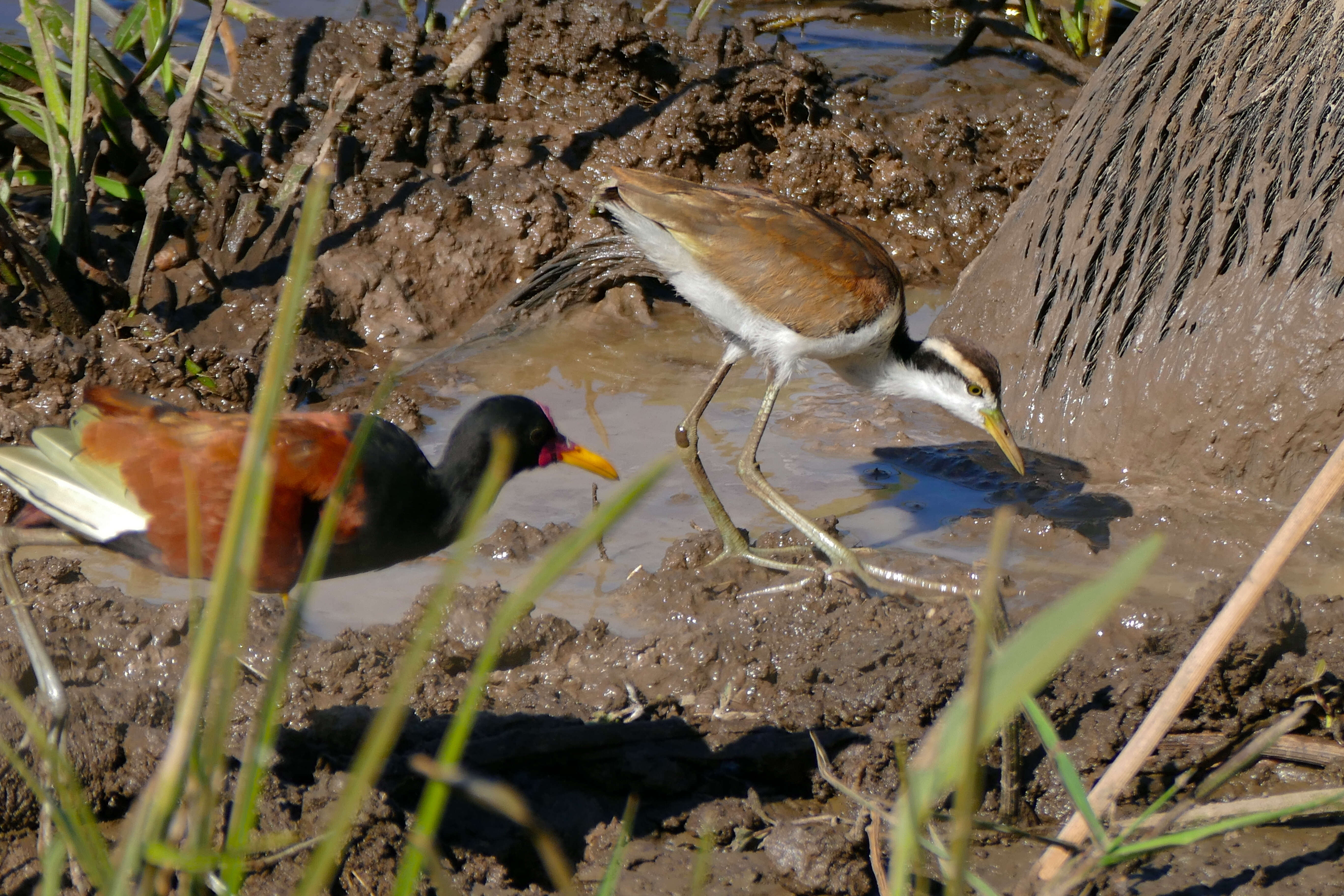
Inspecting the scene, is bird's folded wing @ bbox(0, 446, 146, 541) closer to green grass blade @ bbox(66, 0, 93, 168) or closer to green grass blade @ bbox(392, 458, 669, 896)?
green grass blade @ bbox(392, 458, 669, 896)

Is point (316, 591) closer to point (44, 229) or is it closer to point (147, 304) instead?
point (147, 304)

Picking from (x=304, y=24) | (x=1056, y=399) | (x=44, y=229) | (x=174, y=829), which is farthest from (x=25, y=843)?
(x=304, y=24)

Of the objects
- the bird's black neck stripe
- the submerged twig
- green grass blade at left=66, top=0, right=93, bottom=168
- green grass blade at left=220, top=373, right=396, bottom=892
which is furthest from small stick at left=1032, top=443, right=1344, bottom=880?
the submerged twig

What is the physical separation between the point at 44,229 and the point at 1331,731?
5.19 meters

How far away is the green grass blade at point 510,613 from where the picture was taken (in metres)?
0.96

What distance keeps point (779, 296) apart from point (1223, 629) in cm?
279

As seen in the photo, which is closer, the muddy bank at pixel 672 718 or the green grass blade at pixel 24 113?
the muddy bank at pixel 672 718

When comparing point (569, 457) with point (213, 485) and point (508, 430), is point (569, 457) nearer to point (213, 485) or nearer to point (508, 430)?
point (508, 430)

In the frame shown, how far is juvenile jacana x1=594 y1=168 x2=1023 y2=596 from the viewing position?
420 cm

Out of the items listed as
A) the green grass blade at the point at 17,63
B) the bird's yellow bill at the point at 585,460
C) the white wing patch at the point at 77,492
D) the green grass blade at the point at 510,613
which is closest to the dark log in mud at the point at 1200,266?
the bird's yellow bill at the point at 585,460

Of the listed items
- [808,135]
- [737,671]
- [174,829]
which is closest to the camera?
[174,829]

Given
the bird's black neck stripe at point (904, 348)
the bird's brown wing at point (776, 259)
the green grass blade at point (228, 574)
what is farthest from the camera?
the bird's black neck stripe at point (904, 348)

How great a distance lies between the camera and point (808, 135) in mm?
6598

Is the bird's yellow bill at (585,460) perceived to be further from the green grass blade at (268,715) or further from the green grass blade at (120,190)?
the green grass blade at (120,190)
